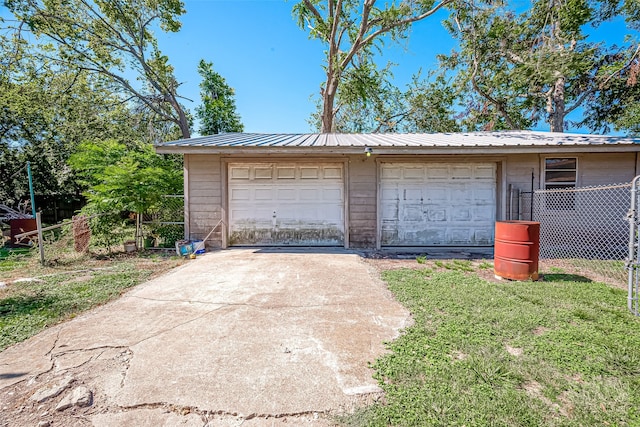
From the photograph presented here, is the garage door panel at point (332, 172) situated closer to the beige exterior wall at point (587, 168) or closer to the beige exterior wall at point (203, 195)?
the beige exterior wall at point (203, 195)

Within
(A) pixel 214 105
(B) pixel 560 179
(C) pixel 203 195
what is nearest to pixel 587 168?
(B) pixel 560 179

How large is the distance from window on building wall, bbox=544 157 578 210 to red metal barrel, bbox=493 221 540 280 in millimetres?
3700

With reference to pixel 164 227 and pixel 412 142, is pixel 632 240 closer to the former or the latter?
pixel 412 142

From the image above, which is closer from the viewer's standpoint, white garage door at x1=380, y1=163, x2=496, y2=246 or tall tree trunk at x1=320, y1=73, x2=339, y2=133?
white garage door at x1=380, y1=163, x2=496, y2=246

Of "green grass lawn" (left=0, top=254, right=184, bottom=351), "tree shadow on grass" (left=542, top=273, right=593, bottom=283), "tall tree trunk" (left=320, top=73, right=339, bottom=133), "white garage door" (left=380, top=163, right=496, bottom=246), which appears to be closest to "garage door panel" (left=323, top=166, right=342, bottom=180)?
"white garage door" (left=380, top=163, right=496, bottom=246)

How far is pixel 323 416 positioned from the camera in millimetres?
1687

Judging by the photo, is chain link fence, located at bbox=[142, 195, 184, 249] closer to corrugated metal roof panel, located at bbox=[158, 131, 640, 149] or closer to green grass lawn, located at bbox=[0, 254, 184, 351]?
green grass lawn, located at bbox=[0, 254, 184, 351]

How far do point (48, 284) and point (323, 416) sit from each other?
5062mm

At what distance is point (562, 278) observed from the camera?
4469 millimetres

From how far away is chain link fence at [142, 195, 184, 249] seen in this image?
23.2 ft

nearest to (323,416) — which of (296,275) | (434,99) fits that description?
(296,275)

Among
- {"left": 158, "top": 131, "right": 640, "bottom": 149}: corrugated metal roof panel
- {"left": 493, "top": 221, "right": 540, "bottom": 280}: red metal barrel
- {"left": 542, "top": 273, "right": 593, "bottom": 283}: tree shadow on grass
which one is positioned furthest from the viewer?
{"left": 158, "top": 131, "right": 640, "bottom": 149}: corrugated metal roof panel

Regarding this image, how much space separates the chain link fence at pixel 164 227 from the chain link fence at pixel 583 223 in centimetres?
900

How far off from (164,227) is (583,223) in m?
10.7
